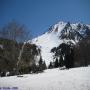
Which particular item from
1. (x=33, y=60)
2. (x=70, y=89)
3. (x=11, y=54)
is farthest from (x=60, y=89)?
(x=33, y=60)

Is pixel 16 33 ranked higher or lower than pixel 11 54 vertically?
higher

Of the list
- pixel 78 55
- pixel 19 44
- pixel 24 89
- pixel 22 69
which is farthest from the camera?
pixel 78 55

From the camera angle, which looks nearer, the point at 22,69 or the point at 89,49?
the point at 22,69

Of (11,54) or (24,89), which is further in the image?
(11,54)

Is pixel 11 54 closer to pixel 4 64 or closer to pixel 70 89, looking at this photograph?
pixel 4 64

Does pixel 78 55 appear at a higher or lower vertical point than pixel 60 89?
higher

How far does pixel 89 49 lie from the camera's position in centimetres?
5800

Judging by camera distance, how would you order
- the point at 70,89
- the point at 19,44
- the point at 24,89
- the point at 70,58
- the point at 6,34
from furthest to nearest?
the point at 70,58 < the point at 19,44 < the point at 6,34 < the point at 24,89 < the point at 70,89

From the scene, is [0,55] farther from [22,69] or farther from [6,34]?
[6,34]

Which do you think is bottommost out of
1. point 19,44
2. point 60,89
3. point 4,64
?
point 60,89

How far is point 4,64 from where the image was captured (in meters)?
37.0

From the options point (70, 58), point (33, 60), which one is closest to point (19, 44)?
point (33, 60)

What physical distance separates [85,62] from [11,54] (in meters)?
31.6

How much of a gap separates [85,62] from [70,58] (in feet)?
18.4
